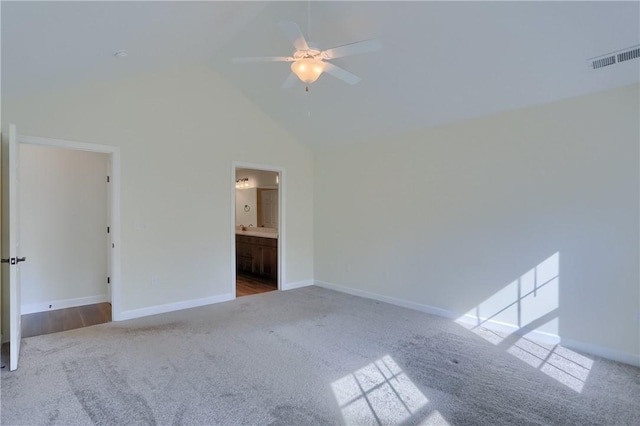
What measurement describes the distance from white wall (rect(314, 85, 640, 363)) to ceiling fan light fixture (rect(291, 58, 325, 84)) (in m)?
2.25

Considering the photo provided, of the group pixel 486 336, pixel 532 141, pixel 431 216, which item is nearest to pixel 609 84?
pixel 532 141

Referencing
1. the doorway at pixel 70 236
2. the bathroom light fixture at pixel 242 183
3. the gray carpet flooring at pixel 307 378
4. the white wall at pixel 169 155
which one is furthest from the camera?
the bathroom light fixture at pixel 242 183

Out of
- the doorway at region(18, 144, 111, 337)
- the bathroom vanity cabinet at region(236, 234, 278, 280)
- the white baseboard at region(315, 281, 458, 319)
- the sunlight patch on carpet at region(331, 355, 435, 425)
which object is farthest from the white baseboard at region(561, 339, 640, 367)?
the doorway at region(18, 144, 111, 337)

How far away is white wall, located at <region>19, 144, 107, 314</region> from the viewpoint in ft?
14.2

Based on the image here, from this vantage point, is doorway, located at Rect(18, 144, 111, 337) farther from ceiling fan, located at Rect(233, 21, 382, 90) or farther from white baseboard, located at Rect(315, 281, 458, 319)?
ceiling fan, located at Rect(233, 21, 382, 90)

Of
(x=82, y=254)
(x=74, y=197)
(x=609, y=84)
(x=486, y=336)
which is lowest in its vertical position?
(x=486, y=336)

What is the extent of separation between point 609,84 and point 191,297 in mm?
5250

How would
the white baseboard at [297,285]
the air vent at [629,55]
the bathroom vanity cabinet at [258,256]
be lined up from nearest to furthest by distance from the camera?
the air vent at [629,55] → the white baseboard at [297,285] → the bathroom vanity cabinet at [258,256]

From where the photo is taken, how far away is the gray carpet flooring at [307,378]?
7.06ft

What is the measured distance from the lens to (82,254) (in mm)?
4742

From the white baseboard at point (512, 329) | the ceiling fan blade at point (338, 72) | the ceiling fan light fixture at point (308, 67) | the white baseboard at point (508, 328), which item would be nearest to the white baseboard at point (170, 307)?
the white baseboard at point (512, 329)

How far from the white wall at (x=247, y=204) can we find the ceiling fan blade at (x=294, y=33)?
18.1ft

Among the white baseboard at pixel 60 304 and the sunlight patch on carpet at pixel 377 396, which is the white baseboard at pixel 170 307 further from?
the sunlight patch on carpet at pixel 377 396

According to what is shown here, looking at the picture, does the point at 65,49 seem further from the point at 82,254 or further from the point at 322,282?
the point at 322,282
